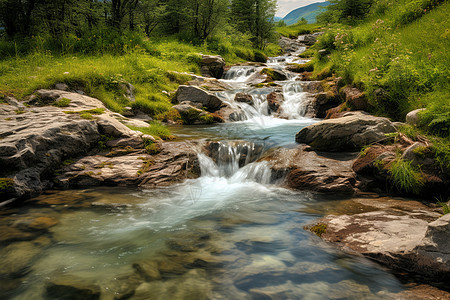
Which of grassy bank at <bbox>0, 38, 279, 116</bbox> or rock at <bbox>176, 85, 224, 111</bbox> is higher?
grassy bank at <bbox>0, 38, 279, 116</bbox>

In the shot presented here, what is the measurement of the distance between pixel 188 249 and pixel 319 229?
2.04 m

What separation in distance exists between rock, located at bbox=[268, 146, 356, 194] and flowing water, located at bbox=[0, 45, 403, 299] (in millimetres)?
355

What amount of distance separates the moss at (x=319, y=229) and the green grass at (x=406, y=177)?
216 centimetres

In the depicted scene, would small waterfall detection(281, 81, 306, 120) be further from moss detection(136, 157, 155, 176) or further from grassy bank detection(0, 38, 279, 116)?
moss detection(136, 157, 155, 176)

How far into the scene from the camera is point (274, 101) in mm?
13031

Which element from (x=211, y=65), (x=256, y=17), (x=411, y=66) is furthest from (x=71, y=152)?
(x=256, y=17)

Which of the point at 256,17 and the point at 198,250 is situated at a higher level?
the point at 256,17

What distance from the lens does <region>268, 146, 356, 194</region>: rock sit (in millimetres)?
5453

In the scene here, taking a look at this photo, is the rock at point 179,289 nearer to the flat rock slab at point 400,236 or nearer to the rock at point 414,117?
the flat rock slab at point 400,236

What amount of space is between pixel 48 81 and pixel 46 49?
4676 millimetres

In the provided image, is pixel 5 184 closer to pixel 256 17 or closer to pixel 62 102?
pixel 62 102

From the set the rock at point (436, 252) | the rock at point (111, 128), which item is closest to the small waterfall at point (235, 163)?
the rock at point (111, 128)

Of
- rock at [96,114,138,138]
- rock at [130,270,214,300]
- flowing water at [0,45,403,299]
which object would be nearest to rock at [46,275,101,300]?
flowing water at [0,45,403,299]

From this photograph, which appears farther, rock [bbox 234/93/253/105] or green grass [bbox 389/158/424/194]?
rock [bbox 234/93/253/105]
